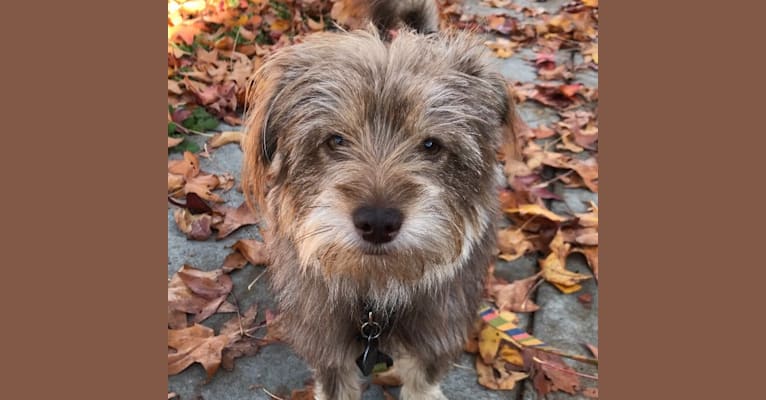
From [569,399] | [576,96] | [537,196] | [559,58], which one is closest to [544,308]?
Result: [569,399]

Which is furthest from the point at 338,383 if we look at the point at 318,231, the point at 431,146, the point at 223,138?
the point at 223,138

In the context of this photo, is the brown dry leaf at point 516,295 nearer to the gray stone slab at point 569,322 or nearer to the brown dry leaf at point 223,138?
the gray stone slab at point 569,322

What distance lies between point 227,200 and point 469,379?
7.56 feet

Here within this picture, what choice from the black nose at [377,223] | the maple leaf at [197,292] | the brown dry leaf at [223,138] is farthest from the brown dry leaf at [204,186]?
the black nose at [377,223]

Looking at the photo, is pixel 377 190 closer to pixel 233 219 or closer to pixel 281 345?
pixel 281 345

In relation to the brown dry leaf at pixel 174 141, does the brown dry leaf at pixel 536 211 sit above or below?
below

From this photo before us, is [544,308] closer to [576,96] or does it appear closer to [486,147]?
[486,147]

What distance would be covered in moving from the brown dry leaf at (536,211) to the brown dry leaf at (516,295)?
581mm

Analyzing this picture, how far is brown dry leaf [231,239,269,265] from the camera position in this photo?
4016 mm

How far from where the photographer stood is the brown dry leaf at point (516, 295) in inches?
149

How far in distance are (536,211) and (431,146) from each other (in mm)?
2122

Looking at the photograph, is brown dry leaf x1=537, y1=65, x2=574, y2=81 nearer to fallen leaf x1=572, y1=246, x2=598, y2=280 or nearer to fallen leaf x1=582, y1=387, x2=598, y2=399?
fallen leaf x1=572, y1=246, x2=598, y2=280

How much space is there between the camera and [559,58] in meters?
7.07

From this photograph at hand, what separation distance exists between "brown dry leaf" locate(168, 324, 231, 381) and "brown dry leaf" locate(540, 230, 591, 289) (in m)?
2.12
